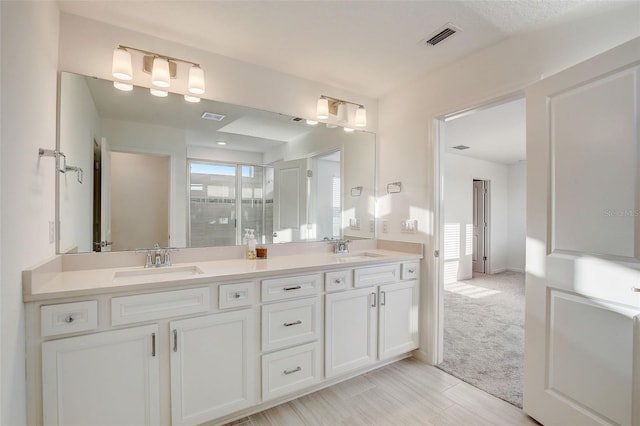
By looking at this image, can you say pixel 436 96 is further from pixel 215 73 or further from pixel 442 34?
pixel 215 73

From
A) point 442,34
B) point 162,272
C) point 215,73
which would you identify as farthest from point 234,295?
point 442,34

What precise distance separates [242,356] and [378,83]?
95.4 inches

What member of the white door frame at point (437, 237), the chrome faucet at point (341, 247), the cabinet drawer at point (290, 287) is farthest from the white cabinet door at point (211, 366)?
the white door frame at point (437, 237)

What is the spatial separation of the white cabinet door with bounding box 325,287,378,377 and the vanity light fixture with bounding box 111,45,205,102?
1679mm

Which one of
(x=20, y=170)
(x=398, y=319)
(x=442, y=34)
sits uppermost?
(x=442, y=34)

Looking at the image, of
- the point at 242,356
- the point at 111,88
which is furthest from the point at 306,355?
the point at 111,88

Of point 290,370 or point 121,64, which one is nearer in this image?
point 121,64

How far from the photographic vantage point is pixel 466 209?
5602mm

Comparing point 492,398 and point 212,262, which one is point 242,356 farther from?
point 492,398

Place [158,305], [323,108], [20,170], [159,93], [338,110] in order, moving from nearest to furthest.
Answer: [20,170] → [158,305] → [159,93] → [323,108] → [338,110]

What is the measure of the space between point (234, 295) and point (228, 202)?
0.85m

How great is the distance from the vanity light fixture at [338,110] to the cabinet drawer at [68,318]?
202 cm

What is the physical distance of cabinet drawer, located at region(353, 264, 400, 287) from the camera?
216 centimetres

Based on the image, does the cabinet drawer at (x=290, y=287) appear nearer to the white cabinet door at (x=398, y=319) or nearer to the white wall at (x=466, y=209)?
the white cabinet door at (x=398, y=319)
